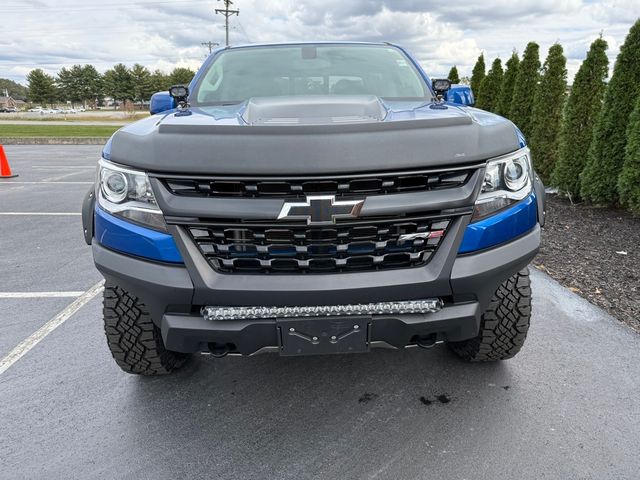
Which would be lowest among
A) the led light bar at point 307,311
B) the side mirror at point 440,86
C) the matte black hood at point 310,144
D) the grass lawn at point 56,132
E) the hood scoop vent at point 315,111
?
the grass lawn at point 56,132

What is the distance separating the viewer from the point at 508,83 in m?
9.85

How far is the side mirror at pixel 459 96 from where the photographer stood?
331 cm

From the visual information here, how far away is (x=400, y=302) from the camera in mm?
1935

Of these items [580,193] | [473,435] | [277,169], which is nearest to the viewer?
[277,169]

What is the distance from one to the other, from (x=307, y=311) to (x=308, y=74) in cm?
199

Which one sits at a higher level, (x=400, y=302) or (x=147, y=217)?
(x=147, y=217)

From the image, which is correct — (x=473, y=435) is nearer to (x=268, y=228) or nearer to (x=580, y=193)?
(x=268, y=228)

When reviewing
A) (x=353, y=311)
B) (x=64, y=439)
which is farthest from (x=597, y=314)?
(x=64, y=439)

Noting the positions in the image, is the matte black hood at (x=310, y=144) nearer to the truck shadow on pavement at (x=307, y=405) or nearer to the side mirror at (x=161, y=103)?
the truck shadow on pavement at (x=307, y=405)

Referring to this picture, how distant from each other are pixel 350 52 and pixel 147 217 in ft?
7.42

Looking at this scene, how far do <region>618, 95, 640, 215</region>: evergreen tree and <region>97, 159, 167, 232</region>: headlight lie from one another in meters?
5.69

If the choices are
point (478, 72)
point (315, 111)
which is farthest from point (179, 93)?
point (478, 72)

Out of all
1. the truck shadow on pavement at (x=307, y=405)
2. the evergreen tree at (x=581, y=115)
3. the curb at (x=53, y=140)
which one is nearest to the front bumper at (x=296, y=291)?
the truck shadow on pavement at (x=307, y=405)

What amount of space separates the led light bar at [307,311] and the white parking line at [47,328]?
173cm
